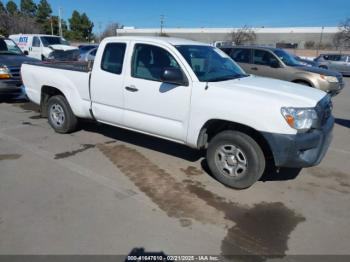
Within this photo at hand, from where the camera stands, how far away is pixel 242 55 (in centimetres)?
1130

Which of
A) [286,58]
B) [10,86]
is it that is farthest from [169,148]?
[286,58]

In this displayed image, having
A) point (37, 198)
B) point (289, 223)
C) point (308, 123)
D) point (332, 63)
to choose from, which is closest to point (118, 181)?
point (37, 198)

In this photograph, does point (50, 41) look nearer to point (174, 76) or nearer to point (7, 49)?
point (7, 49)

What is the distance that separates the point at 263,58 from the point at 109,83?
707cm

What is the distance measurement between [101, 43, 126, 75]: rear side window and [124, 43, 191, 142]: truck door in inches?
9.8

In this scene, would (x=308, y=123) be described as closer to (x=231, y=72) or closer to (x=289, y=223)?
(x=289, y=223)

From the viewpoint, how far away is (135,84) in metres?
4.90

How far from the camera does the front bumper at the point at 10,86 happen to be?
870 cm

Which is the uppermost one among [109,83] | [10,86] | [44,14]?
[44,14]

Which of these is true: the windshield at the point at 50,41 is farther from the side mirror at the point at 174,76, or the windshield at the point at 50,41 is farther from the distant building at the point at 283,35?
the distant building at the point at 283,35

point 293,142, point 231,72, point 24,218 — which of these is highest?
point 231,72

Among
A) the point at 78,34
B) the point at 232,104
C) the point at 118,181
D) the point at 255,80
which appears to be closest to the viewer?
the point at 232,104

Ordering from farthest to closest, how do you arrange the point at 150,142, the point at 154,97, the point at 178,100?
1. the point at 150,142
2. the point at 154,97
3. the point at 178,100

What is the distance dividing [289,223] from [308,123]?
46.3 inches
